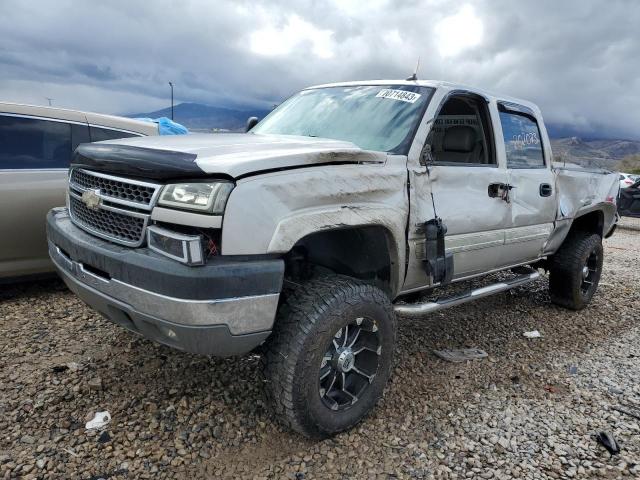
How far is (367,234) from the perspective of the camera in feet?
9.14

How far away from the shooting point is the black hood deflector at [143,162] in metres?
2.12

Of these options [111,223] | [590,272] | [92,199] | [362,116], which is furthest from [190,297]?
[590,272]

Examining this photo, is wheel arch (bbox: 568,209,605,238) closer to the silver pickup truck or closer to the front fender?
the silver pickup truck

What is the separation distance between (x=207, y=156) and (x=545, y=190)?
3174mm

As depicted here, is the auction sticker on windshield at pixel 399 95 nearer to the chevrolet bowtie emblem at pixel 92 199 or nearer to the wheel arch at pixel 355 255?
the wheel arch at pixel 355 255

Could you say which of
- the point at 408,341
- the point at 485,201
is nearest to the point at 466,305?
the point at 408,341

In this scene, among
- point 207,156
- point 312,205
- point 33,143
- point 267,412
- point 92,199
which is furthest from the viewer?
point 33,143

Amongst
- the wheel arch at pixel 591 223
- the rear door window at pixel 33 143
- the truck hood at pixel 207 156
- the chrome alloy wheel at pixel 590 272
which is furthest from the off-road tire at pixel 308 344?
the chrome alloy wheel at pixel 590 272

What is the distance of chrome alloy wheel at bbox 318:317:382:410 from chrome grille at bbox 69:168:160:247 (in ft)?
3.65

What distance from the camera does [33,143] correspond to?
425 centimetres

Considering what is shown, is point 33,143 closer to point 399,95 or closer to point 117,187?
point 117,187

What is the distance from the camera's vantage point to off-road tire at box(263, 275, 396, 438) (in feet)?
7.63

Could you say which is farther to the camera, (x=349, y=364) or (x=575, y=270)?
(x=575, y=270)

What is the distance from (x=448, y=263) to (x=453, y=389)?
876 millimetres
